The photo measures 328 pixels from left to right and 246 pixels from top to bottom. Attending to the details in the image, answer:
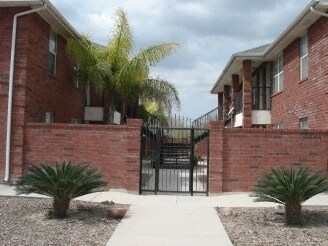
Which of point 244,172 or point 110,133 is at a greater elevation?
point 110,133

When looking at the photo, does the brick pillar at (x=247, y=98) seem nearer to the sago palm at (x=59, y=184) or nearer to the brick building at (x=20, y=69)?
the brick building at (x=20, y=69)

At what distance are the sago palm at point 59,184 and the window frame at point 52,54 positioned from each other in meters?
6.77

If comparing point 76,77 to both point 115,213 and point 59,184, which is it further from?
point 115,213

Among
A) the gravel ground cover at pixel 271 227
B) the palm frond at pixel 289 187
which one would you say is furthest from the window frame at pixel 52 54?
the palm frond at pixel 289 187

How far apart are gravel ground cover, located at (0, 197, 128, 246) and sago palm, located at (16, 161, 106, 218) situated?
331 millimetres

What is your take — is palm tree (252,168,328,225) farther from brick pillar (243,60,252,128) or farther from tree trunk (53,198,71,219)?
brick pillar (243,60,252,128)

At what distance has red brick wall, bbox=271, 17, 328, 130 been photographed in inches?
463

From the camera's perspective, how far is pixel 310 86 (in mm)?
12758

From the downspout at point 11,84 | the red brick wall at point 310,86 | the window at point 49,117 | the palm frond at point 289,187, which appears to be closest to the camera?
the palm frond at point 289,187

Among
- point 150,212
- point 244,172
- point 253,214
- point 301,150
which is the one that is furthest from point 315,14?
point 150,212

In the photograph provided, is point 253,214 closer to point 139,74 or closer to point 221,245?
point 221,245

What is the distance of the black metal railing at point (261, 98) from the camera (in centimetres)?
1808

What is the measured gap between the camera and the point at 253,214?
8.49m

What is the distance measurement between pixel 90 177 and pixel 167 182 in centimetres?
637
